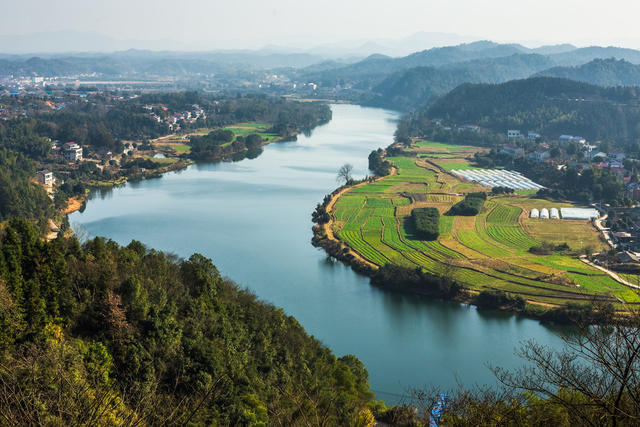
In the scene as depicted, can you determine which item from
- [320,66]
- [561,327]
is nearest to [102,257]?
[561,327]

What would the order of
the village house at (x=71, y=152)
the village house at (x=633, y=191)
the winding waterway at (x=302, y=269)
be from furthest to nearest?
the village house at (x=71, y=152)
the village house at (x=633, y=191)
the winding waterway at (x=302, y=269)

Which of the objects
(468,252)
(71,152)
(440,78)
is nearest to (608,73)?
(440,78)

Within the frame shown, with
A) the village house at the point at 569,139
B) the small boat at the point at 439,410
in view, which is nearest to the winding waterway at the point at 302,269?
the small boat at the point at 439,410

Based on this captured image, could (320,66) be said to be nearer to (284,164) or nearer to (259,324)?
(284,164)

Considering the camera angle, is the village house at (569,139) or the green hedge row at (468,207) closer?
the green hedge row at (468,207)

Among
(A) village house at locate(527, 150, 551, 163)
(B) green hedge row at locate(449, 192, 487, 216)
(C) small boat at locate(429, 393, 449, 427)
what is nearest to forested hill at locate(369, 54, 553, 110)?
(A) village house at locate(527, 150, 551, 163)

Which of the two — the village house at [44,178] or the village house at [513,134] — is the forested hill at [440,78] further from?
the village house at [44,178]

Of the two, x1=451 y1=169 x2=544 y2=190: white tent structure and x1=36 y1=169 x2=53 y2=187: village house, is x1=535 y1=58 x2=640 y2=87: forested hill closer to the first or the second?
x1=451 y1=169 x2=544 y2=190: white tent structure
